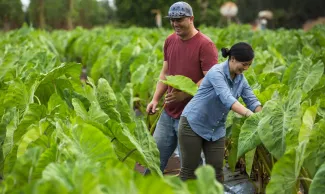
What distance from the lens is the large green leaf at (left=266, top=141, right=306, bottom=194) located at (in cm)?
262

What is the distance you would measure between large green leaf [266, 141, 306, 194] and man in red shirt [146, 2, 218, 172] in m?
1.28

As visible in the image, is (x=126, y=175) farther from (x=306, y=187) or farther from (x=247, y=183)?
(x=247, y=183)

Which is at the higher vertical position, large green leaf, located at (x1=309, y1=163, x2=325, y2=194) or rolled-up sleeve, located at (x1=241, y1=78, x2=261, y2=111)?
rolled-up sleeve, located at (x1=241, y1=78, x2=261, y2=111)

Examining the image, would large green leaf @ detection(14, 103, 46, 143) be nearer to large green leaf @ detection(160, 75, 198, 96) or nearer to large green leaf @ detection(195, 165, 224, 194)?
large green leaf @ detection(160, 75, 198, 96)

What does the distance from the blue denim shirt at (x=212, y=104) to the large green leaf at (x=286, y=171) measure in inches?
32.5

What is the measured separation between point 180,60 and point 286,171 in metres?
1.44

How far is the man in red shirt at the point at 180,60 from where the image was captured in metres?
3.73

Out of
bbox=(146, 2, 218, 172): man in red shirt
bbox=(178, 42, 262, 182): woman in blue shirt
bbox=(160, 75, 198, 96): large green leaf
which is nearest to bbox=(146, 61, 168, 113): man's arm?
bbox=(146, 2, 218, 172): man in red shirt

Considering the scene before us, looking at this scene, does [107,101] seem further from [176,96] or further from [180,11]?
[180,11]

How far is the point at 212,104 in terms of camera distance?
3484 millimetres

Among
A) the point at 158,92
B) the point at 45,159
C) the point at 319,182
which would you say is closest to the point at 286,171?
the point at 319,182

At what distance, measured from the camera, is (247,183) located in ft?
14.8

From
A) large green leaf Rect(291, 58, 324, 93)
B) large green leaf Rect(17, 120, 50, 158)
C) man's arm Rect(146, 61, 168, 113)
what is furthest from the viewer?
large green leaf Rect(291, 58, 324, 93)

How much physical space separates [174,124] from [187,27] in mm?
672
